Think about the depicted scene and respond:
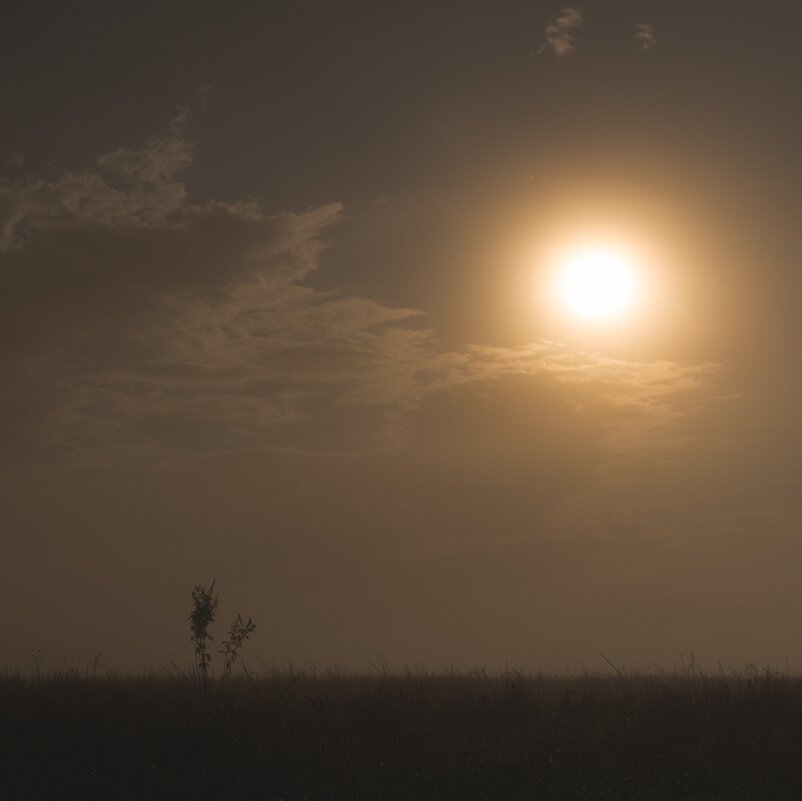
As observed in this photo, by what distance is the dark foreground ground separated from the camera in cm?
1105

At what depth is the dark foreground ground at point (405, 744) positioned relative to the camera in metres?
11.1

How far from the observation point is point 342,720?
1418 cm

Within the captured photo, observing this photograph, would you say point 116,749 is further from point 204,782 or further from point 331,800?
point 331,800

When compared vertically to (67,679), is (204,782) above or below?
below

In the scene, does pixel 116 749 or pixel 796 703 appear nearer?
pixel 116 749

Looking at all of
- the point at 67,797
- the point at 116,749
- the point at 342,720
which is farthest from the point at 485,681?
the point at 67,797

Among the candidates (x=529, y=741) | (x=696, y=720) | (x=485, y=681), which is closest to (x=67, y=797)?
(x=529, y=741)

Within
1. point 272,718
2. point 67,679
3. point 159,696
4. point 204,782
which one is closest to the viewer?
point 204,782

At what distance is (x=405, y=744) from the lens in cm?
1278

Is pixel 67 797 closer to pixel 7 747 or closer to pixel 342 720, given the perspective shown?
pixel 7 747

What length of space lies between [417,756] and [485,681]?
289 inches

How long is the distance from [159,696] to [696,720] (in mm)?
8733

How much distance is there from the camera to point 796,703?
14.7m

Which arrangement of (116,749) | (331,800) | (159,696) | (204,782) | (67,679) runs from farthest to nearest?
(67,679)
(159,696)
(116,749)
(204,782)
(331,800)
